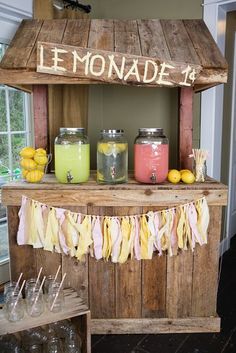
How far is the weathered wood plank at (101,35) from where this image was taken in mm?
1798

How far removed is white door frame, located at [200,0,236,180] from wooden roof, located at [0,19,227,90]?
1.69 feet

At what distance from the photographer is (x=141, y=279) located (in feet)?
6.44

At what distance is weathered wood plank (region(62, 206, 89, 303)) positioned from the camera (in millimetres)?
1934

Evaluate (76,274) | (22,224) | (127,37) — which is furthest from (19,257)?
(127,37)

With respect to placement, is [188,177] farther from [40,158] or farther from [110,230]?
[40,158]

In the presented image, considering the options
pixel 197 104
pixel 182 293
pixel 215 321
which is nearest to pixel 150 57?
pixel 197 104

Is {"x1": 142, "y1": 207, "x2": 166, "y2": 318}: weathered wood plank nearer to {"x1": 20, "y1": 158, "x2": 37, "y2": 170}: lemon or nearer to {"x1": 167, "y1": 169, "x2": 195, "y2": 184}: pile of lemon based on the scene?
{"x1": 167, "y1": 169, "x2": 195, "y2": 184}: pile of lemon

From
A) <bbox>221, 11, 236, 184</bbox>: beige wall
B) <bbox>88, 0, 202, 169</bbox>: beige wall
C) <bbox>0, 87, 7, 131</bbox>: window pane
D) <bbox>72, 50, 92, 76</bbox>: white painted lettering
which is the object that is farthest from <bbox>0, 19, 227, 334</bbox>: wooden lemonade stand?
<bbox>221, 11, 236, 184</bbox>: beige wall

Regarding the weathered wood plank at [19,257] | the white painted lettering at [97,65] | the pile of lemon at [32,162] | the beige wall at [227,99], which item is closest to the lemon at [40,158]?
the pile of lemon at [32,162]

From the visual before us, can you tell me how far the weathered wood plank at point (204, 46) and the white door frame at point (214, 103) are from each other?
0.52 meters

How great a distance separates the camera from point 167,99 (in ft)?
9.06

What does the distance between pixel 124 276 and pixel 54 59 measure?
4.04 ft

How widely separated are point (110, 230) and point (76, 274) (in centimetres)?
34

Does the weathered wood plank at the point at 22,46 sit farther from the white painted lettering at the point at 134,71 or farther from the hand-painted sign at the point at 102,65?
the white painted lettering at the point at 134,71
